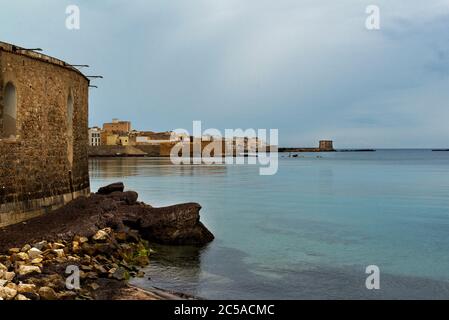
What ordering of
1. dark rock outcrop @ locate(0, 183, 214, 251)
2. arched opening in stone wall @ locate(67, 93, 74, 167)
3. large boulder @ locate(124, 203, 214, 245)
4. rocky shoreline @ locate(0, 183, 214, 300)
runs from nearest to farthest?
rocky shoreline @ locate(0, 183, 214, 300) → dark rock outcrop @ locate(0, 183, 214, 251) → large boulder @ locate(124, 203, 214, 245) → arched opening in stone wall @ locate(67, 93, 74, 167)

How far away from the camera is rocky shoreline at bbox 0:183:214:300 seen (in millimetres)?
8297

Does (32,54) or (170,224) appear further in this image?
(170,224)

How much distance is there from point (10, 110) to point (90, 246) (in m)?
4.27

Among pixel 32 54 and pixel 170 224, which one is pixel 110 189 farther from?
pixel 32 54

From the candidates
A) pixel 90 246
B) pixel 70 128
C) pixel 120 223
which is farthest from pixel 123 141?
pixel 90 246

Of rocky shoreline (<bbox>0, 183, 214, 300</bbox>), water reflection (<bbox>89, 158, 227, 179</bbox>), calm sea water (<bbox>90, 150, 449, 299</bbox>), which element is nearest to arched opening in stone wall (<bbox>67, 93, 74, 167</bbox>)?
rocky shoreline (<bbox>0, 183, 214, 300</bbox>)

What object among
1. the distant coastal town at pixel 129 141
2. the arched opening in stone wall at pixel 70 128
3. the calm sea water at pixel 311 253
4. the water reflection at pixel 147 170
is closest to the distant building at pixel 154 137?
the distant coastal town at pixel 129 141

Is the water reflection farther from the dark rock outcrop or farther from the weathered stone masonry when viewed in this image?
the dark rock outcrop

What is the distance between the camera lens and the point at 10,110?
12141mm

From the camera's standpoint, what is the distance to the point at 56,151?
1449 cm

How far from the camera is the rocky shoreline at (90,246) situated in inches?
327
